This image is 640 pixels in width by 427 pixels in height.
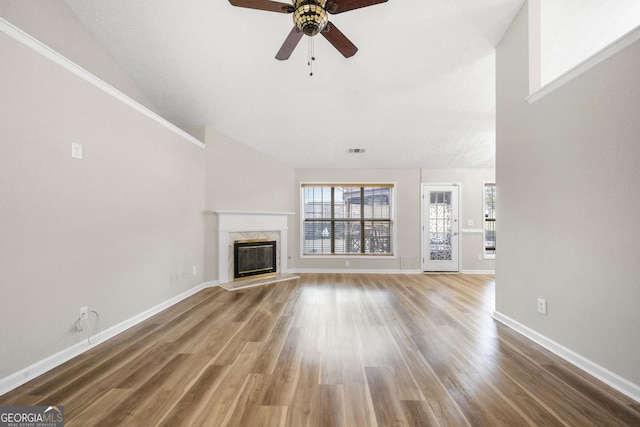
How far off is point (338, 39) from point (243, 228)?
3742 mm

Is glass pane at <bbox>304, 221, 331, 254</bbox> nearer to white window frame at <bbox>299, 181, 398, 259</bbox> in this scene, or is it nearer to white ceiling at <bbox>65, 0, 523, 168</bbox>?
white window frame at <bbox>299, 181, 398, 259</bbox>

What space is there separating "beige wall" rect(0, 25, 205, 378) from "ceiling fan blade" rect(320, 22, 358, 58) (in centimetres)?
212

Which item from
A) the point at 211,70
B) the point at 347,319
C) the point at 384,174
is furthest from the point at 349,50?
the point at 384,174

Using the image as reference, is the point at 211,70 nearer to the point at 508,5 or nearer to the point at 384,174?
the point at 508,5

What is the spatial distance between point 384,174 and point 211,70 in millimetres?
3935

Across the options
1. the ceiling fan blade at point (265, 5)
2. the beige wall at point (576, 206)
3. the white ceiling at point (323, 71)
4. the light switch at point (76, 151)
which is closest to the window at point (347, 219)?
the white ceiling at point (323, 71)

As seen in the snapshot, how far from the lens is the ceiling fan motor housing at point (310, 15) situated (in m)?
1.75

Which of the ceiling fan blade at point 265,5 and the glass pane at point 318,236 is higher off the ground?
the ceiling fan blade at point 265,5

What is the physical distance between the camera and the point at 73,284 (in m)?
2.24

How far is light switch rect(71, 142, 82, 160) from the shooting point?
2232 millimetres

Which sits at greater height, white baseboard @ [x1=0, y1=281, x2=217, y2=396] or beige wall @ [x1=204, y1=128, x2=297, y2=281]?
beige wall @ [x1=204, y1=128, x2=297, y2=281]

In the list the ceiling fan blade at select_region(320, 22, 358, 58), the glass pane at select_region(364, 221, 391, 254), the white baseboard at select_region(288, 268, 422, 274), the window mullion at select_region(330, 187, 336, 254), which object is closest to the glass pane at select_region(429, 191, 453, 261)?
the white baseboard at select_region(288, 268, 422, 274)

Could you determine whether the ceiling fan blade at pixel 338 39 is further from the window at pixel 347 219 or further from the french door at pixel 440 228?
the french door at pixel 440 228

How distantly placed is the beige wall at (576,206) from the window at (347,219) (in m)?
3.28
